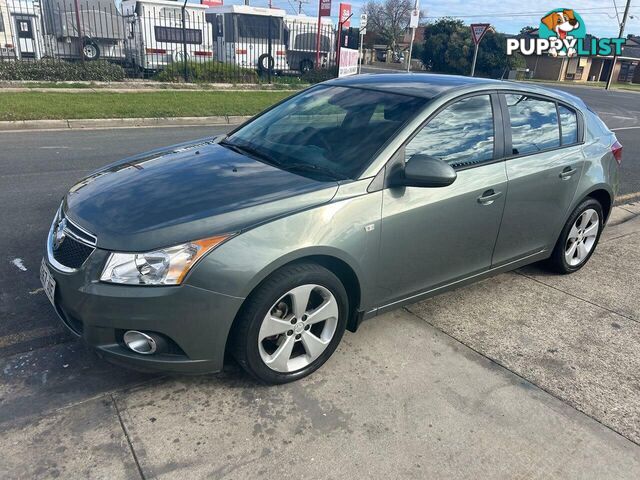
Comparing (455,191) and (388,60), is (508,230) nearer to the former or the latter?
(455,191)

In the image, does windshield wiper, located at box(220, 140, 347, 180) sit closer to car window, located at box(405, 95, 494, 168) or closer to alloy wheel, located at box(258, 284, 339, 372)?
car window, located at box(405, 95, 494, 168)

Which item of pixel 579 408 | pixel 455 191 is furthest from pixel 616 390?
pixel 455 191

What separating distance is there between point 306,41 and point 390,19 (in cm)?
5500

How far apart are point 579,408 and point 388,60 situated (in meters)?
69.0

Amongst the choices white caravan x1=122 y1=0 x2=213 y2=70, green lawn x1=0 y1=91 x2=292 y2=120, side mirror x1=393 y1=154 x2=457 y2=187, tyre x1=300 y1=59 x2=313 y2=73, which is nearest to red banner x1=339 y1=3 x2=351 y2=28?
tyre x1=300 y1=59 x2=313 y2=73

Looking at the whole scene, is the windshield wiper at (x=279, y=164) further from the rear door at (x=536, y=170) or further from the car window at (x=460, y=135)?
the rear door at (x=536, y=170)

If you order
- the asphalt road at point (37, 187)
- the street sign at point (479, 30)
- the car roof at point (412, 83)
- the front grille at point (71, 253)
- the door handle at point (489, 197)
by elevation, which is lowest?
the asphalt road at point (37, 187)

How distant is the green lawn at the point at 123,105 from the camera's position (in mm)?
10758

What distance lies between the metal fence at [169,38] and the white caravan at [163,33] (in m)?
0.03

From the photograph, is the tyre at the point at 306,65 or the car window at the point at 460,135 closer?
the car window at the point at 460,135

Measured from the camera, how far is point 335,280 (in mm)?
2885

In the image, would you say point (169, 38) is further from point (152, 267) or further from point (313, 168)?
point (152, 267)

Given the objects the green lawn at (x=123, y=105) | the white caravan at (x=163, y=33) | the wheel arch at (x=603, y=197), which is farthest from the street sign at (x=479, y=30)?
the wheel arch at (x=603, y=197)

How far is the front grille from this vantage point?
2593 millimetres
